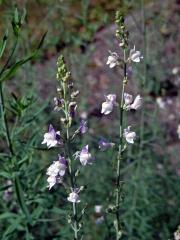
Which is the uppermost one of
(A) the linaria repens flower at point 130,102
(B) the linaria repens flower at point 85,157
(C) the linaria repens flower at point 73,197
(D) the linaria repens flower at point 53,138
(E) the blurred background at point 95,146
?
(E) the blurred background at point 95,146

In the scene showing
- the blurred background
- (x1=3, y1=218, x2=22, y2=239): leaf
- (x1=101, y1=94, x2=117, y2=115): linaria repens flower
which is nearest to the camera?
(x1=101, y1=94, x2=117, y2=115): linaria repens flower

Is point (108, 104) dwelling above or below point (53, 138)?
above

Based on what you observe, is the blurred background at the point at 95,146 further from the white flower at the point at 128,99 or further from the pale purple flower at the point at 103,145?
the white flower at the point at 128,99

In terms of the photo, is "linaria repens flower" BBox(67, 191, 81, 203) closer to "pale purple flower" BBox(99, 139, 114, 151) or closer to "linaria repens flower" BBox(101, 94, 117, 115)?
"pale purple flower" BBox(99, 139, 114, 151)

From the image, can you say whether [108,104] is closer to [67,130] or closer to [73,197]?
[67,130]

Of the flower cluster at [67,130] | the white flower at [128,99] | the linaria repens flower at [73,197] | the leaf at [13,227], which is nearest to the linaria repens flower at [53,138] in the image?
the flower cluster at [67,130]

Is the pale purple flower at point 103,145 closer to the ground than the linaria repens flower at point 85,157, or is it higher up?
higher up

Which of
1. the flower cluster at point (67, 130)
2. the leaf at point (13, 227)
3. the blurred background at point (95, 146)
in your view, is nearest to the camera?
the flower cluster at point (67, 130)

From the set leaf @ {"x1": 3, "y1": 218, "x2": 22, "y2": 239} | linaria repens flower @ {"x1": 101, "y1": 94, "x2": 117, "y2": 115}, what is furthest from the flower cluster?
leaf @ {"x1": 3, "y1": 218, "x2": 22, "y2": 239}

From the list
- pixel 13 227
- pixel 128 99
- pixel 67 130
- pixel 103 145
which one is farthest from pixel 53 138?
pixel 13 227

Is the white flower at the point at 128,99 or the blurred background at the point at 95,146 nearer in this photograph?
the white flower at the point at 128,99

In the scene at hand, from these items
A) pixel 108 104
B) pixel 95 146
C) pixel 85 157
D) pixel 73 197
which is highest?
pixel 95 146

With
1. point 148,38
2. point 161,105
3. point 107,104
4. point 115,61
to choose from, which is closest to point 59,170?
point 107,104
